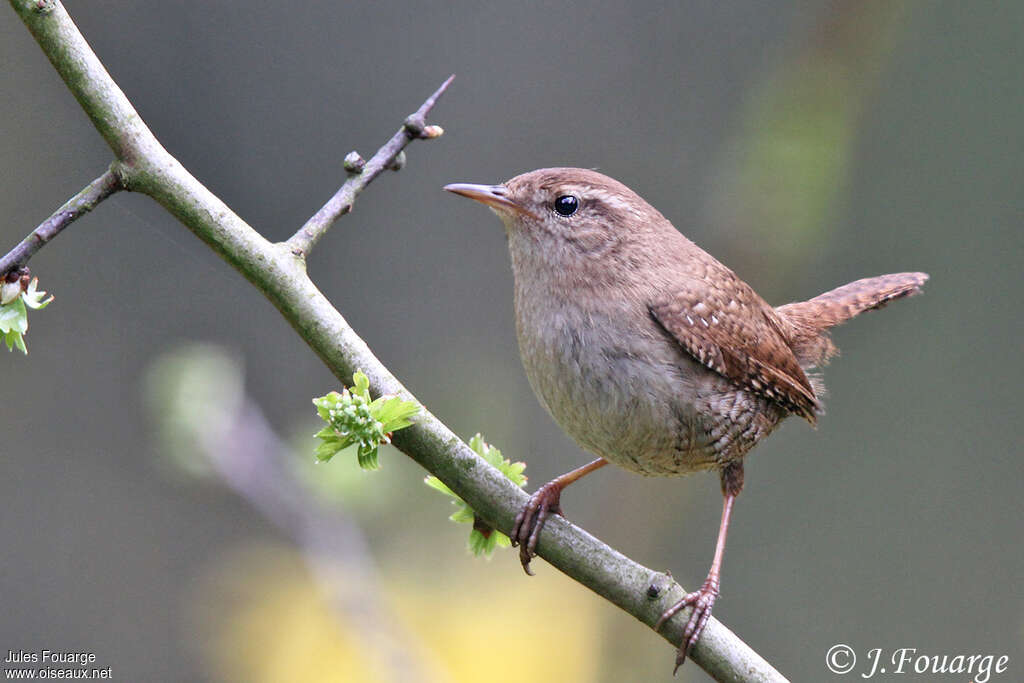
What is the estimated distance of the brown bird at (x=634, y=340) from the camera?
2572 millimetres

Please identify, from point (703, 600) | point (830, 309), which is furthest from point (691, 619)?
point (830, 309)

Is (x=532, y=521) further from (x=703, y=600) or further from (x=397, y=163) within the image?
(x=397, y=163)

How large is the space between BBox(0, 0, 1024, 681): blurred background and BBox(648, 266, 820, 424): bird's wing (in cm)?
112

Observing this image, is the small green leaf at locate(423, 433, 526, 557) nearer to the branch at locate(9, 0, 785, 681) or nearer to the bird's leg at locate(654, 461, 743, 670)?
the branch at locate(9, 0, 785, 681)

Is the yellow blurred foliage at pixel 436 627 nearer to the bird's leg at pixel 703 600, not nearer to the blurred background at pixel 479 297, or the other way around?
the blurred background at pixel 479 297

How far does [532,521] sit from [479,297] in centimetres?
431

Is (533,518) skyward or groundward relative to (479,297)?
groundward

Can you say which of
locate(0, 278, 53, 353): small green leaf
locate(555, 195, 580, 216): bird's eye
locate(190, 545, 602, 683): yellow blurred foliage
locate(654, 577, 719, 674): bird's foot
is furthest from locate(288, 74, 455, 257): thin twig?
locate(190, 545, 602, 683): yellow blurred foliage

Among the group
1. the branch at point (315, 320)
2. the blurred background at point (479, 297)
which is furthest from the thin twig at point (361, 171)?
the blurred background at point (479, 297)

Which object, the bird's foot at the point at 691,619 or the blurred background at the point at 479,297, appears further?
the blurred background at the point at 479,297

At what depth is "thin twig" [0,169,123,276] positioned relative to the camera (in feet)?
5.74

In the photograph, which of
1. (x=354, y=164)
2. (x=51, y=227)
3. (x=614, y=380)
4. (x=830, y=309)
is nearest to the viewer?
(x=51, y=227)

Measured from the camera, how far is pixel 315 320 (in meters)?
2.02

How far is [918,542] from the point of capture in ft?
21.6
